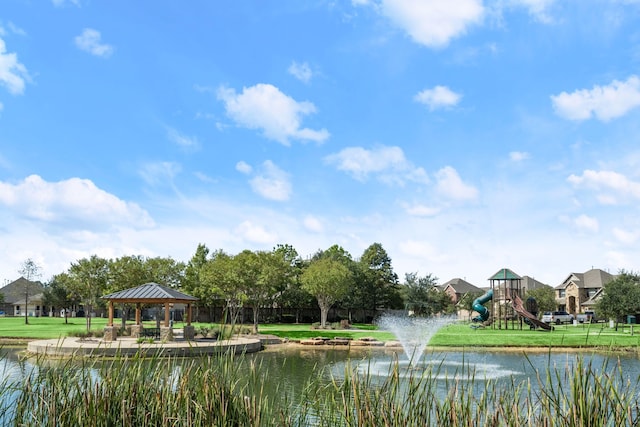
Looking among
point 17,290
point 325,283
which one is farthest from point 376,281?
point 17,290

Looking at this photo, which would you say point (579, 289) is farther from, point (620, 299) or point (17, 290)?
point (17, 290)

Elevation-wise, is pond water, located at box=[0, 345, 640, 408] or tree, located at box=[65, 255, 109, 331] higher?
tree, located at box=[65, 255, 109, 331]

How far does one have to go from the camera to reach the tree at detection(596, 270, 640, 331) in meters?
37.3

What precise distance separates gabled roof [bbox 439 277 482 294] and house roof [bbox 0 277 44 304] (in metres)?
54.4

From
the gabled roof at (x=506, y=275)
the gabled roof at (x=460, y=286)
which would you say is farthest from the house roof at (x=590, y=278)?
the gabled roof at (x=506, y=275)

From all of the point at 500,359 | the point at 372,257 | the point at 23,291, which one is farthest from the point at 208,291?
the point at 23,291

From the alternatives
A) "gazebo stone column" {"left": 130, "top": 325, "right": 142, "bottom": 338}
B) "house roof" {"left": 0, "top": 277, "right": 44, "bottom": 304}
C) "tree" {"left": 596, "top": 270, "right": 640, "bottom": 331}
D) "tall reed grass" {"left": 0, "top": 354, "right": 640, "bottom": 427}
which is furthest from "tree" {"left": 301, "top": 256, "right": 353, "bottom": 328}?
"house roof" {"left": 0, "top": 277, "right": 44, "bottom": 304}

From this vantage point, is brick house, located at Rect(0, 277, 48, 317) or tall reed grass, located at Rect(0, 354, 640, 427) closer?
tall reed grass, located at Rect(0, 354, 640, 427)

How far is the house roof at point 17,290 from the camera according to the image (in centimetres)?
7666

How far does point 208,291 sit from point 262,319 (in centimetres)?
694

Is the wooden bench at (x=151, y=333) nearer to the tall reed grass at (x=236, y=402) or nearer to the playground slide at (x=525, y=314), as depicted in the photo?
the tall reed grass at (x=236, y=402)

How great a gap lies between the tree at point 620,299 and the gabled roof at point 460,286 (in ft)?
131

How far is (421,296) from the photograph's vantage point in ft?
175

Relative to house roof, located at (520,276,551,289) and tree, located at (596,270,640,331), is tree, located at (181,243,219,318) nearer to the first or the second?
tree, located at (596,270,640,331)
